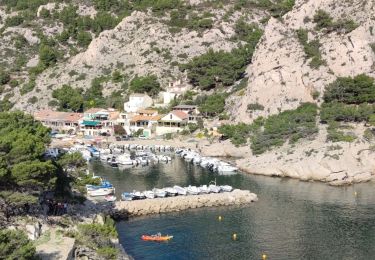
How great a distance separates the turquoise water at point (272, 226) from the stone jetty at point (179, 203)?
98 cm

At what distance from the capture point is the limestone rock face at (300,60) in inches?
3656

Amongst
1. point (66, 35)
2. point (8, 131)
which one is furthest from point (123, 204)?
point (66, 35)

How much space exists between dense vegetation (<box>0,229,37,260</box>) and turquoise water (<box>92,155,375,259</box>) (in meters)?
16.4

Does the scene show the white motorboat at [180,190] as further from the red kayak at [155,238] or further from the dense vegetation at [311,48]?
the dense vegetation at [311,48]

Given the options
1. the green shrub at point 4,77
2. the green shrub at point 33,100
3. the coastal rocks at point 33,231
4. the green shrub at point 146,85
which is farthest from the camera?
the green shrub at point 4,77

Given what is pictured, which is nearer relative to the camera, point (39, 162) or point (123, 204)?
point (39, 162)

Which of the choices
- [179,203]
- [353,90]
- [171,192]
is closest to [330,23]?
[353,90]

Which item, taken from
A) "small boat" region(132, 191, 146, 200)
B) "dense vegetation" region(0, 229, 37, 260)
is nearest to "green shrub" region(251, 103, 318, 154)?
"small boat" region(132, 191, 146, 200)

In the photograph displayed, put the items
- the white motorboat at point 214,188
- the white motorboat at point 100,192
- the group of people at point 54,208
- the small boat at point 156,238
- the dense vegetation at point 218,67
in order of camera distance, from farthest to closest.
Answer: the dense vegetation at point 218,67
the white motorboat at point 214,188
the white motorboat at point 100,192
the small boat at point 156,238
the group of people at point 54,208

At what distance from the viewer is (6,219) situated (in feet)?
122

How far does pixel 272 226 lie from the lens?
5150 cm

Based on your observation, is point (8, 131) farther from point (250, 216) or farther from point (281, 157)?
point (281, 157)

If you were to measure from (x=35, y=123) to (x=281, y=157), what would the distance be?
124 ft

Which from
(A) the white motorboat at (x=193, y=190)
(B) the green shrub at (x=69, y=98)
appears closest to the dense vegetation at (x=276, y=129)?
(A) the white motorboat at (x=193, y=190)
